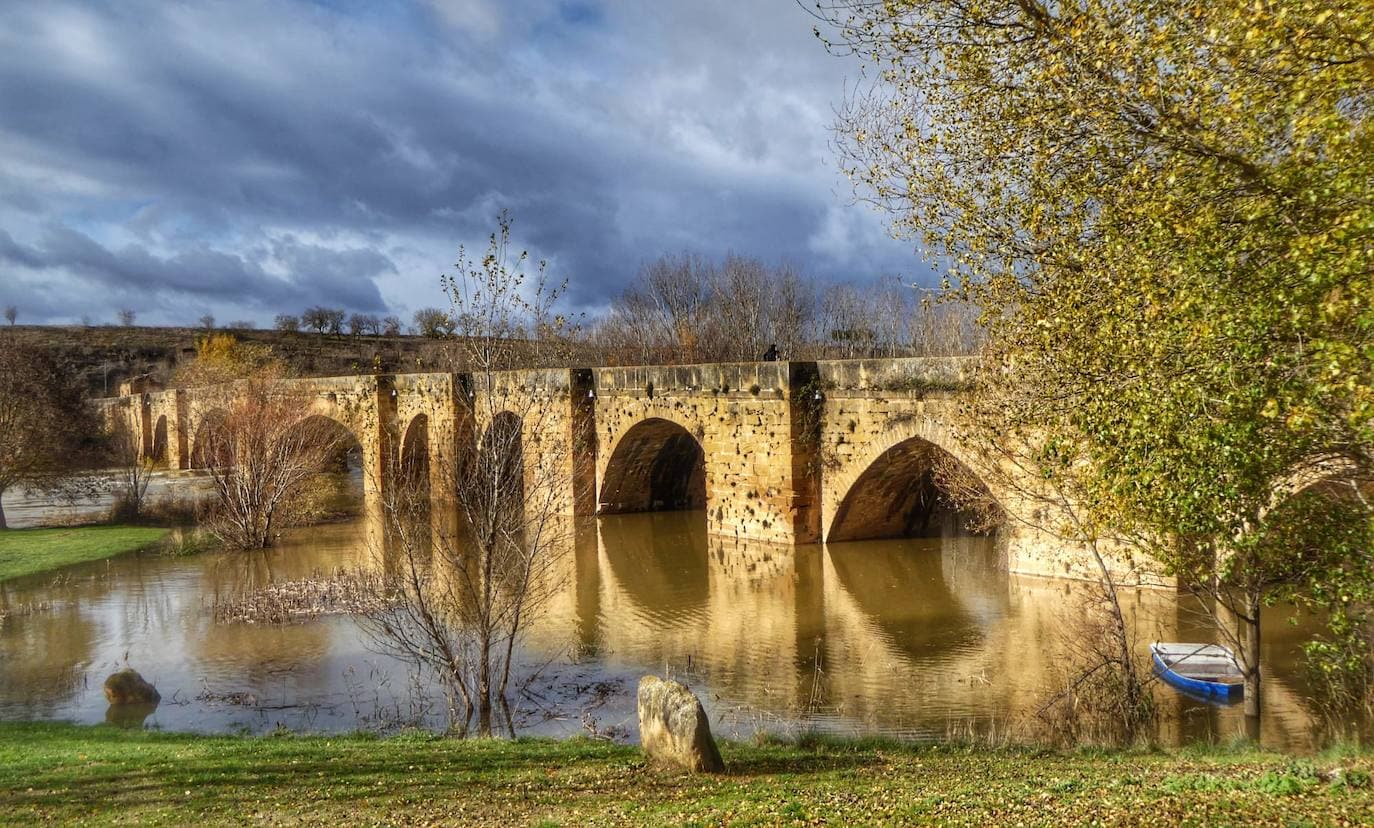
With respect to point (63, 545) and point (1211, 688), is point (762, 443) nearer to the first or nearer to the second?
point (1211, 688)

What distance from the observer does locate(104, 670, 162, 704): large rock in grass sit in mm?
9438

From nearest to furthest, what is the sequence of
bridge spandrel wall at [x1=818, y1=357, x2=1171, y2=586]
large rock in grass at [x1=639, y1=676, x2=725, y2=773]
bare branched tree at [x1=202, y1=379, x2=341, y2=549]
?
large rock in grass at [x1=639, y1=676, x2=725, y2=773] < bridge spandrel wall at [x1=818, y1=357, x2=1171, y2=586] < bare branched tree at [x1=202, y1=379, x2=341, y2=549]

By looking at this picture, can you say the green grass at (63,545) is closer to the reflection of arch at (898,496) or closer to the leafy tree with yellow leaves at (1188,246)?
the reflection of arch at (898,496)

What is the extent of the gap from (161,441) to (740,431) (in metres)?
29.6

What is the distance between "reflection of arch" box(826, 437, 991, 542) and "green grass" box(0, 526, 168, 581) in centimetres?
1290

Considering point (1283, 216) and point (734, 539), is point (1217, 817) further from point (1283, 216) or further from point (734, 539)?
point (734, 539)

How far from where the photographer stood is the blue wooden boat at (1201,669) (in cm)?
841

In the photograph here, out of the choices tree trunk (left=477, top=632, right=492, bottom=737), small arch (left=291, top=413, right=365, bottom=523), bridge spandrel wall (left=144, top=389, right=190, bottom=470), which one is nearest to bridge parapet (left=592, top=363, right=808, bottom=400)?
small arch (left=291, top=413, right=365, bottom=523)

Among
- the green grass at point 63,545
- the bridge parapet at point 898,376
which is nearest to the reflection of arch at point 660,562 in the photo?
the bridge parapet at point 898,376

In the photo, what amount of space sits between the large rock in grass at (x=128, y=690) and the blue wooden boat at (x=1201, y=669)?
30.6ft

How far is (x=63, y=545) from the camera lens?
18547 millimetres

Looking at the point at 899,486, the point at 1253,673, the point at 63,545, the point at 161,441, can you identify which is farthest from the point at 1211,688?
the point at 161,441

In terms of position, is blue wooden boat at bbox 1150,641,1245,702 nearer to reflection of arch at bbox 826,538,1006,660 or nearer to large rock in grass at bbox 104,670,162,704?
reflection of arch at bbox 826,538,1006,660

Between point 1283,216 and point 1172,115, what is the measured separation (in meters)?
0.75
